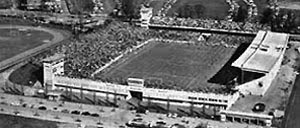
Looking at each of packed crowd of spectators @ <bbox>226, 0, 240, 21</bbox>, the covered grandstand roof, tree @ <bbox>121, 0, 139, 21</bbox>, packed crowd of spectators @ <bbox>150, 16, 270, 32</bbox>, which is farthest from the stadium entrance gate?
packed crowd of spectators @ <bbox>226, 0, 240, 21</bbox>

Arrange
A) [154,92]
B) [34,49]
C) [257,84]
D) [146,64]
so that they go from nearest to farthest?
[154,92] < [257,84] < [146,64] < [34,49]

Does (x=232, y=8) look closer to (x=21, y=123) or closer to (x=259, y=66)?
(x=259, y=66)

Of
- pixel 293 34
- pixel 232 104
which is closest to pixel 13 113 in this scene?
pixel 232 104

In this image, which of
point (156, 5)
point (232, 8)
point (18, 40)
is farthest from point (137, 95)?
point (156, 5)

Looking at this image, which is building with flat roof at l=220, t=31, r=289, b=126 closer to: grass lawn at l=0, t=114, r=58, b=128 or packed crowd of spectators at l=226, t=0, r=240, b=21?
grass lawn at l=0, t=114, r=58, b=128

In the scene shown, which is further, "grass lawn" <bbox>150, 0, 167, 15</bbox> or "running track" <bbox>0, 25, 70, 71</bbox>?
"grass lawn" <bbox>150, 0, 167, 15</bbox>

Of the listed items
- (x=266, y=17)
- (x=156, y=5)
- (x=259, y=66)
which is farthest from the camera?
(x=156, y=5)
